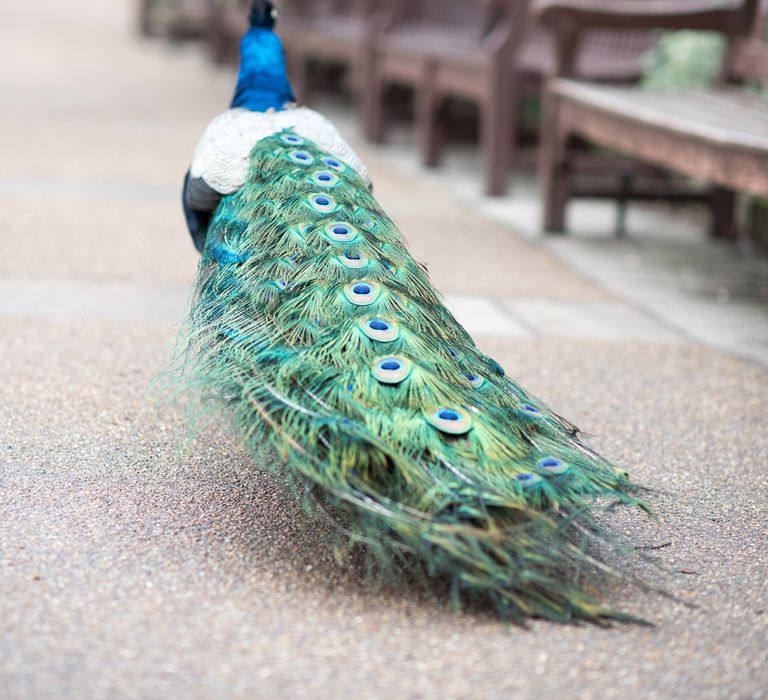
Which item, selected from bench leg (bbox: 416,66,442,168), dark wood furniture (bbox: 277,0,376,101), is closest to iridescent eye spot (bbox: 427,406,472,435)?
bench leg (bbox: 416,66,442,168)

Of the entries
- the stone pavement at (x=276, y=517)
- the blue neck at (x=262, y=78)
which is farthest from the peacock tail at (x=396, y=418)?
the blue neck at (x=262, y=78)

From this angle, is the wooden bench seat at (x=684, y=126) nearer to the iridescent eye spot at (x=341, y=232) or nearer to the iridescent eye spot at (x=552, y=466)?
the iridescent eye spot at (x=341, y=232)

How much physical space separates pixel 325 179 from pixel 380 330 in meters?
0.92

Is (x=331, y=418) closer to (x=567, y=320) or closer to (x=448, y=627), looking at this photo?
(x=448, y=627)

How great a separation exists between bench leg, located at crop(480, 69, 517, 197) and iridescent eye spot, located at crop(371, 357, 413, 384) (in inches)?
221

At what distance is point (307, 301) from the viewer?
315 cm

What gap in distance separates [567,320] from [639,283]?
942 mm

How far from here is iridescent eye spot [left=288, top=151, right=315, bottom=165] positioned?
3.88 m

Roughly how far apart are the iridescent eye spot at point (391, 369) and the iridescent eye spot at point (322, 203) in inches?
32.1

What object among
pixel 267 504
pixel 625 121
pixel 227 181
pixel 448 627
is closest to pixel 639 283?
pixel 625 121

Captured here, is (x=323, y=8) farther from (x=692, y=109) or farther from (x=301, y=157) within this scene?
(x=301, y=157)

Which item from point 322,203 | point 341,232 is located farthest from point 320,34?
point 341,232

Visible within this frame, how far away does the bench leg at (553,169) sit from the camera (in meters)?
7.39

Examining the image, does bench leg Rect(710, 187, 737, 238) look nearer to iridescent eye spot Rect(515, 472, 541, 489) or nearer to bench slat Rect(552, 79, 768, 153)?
bench slat Rect(552, 79, 768, 153)
